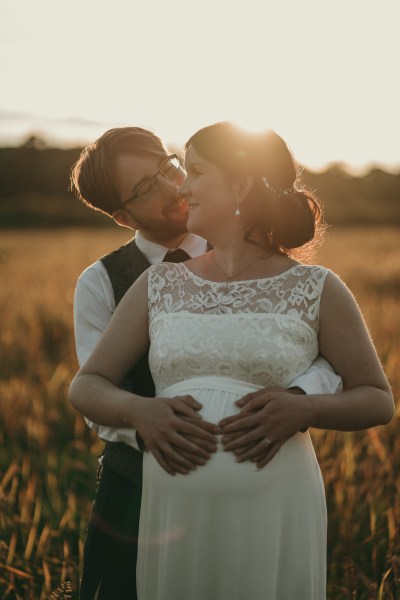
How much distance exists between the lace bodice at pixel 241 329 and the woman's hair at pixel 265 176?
0.16 metres

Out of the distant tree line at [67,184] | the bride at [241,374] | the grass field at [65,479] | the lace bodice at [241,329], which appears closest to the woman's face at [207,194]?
the bride at [241,374]

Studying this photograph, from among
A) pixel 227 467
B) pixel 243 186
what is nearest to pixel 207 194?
pixel 243 186

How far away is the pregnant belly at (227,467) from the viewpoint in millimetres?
2035

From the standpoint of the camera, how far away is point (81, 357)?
2475mm

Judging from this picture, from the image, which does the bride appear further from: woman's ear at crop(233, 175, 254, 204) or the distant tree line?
the distant tree line

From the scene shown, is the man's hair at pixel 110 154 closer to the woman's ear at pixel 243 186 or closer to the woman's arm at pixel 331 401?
the woman's ear at pixel 243 186

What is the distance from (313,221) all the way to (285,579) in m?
1.08

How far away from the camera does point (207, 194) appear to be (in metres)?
2.21

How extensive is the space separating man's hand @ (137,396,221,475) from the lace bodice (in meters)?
0.12

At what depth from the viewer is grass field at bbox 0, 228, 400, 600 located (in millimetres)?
3074

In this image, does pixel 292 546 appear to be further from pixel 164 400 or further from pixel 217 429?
pixel 164 400

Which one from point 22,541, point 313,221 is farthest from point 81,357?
point 22,541

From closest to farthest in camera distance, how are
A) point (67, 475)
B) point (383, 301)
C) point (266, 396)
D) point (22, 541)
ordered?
point (266, 396)
point (22, 541)
point (67, 475)
point (383, 301)

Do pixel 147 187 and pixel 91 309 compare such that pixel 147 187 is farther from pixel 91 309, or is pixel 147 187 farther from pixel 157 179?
pixel 91 309
